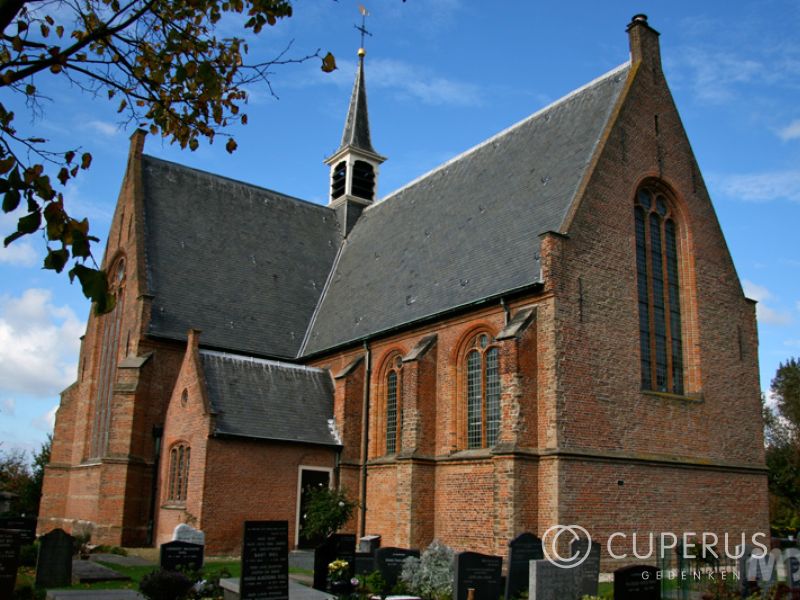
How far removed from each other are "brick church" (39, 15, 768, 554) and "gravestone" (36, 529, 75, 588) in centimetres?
685

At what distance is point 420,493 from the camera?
21172 millimetres

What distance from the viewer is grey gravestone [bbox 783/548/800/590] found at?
14030 millimetres

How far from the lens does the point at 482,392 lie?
69.9ft

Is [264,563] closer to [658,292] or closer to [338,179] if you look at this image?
[658,292]

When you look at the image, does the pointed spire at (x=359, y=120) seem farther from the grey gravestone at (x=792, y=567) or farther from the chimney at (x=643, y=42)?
the grey gravestone at (x=792, y=567)

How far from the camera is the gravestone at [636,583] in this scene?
12.2 metres

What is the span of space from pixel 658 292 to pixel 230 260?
16.7 metres

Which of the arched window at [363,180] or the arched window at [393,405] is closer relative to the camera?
the arched window at [393,405]

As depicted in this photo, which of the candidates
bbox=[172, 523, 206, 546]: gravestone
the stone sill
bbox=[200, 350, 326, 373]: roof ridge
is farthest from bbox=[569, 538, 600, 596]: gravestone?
bbox=[200, 350, 326, 373]: roof ridge

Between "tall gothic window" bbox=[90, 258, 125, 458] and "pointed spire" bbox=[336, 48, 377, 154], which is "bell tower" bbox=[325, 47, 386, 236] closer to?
"pointed spire" bbox=[336, 48, 377, 154]

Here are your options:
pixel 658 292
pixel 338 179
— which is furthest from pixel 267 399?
pixel 338 179

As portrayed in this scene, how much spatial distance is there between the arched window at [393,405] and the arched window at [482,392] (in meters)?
3.18

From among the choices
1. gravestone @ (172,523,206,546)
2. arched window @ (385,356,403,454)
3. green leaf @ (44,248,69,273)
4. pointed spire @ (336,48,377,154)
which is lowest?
gravestone @ (172,523,206,546)

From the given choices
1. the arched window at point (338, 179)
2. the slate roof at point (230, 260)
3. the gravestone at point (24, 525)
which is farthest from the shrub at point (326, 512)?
the arched window at point (338, 179)
